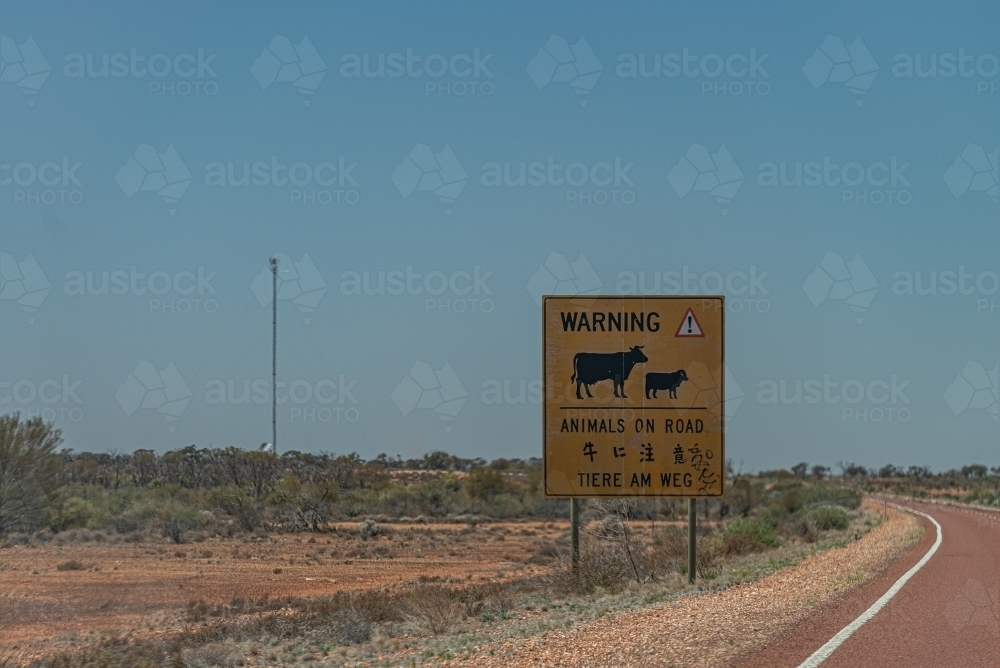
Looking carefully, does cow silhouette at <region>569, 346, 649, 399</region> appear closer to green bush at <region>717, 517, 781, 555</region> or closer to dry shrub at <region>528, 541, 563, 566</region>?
green bush at <region>717, 517, 781, 555</region>

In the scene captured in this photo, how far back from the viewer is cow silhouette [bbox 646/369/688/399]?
17.6 meters

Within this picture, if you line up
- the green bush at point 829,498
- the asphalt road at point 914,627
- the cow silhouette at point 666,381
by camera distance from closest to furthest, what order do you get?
the asphalt road at point 914,627
the cow silhouette at point 666,381
the green bush at point 829,498

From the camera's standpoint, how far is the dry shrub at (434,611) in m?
16.5

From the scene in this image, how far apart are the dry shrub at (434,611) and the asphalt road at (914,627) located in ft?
20.4

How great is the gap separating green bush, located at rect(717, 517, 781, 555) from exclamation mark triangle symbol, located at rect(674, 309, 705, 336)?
9212mm

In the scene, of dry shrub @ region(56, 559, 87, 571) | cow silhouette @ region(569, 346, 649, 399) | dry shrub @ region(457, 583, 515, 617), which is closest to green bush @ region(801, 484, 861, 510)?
dry shrub @ region(457, 583, 515, 617)

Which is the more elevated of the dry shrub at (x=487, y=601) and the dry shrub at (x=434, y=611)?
the dry shrub at (x=434, y=611)

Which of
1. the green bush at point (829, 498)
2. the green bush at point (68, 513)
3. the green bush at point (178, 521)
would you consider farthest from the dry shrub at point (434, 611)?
the green bush at point (829, 498)

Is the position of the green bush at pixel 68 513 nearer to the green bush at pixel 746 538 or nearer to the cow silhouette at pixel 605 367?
the green bush at pixel 746 538

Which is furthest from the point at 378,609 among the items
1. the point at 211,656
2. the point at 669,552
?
the point at 669,552

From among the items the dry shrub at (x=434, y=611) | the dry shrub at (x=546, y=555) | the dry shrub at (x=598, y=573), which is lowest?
the dry shrub at (x=546, y=555)

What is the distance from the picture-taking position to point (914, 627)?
11219 millimetres

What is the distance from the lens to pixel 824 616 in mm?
12117

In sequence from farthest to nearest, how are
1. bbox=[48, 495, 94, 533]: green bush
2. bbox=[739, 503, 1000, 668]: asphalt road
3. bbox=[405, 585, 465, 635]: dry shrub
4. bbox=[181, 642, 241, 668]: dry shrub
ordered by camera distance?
1. bbox=[48, 495, 94, 533]: green bush
2. bbox=[405, 585, 465, 635]: dry shrub
3. bbox=[181, 642, 241, 668]: dry shrub
4. bbox=[739, 503, 1000, 668]: asphalt road
